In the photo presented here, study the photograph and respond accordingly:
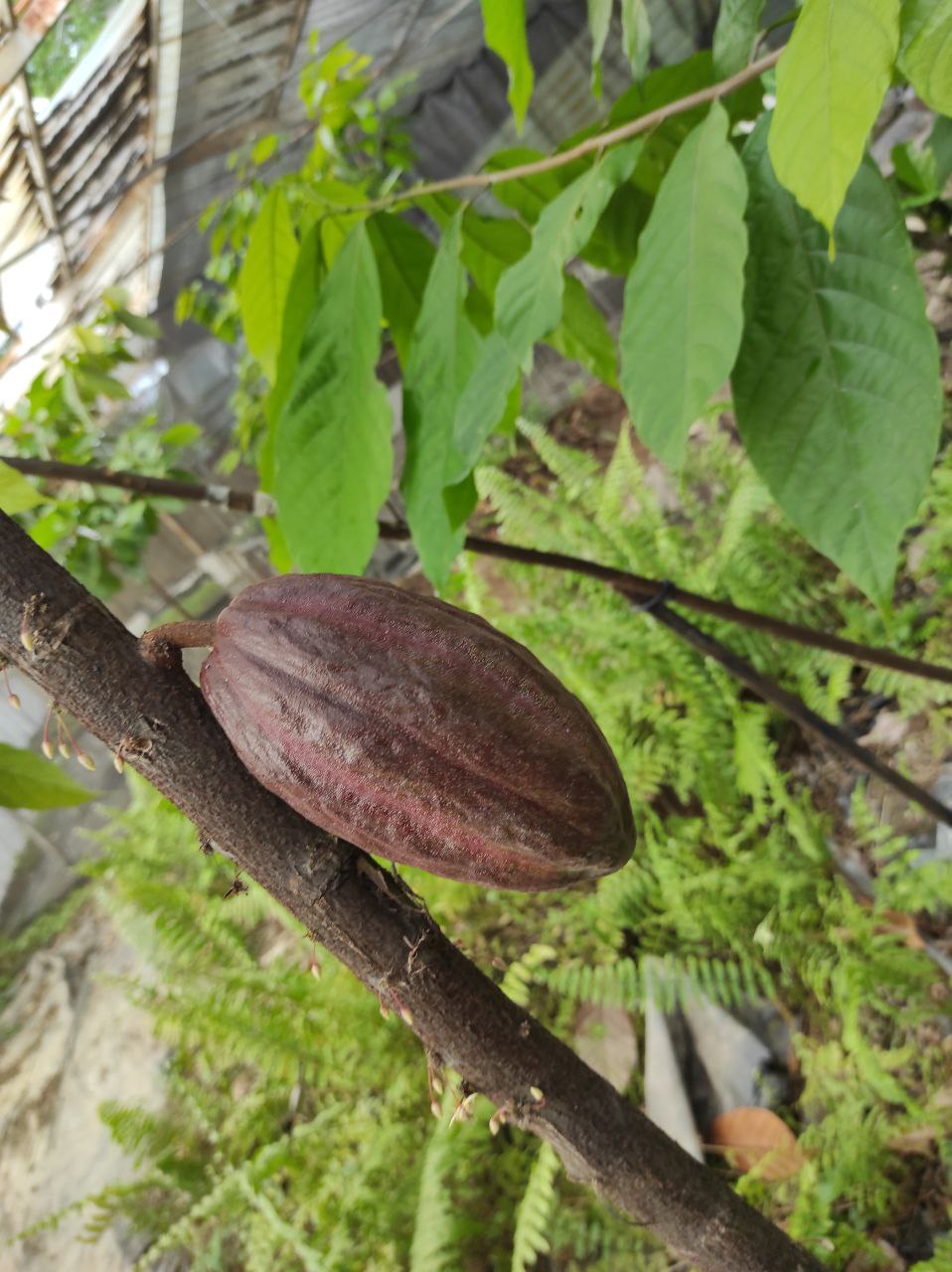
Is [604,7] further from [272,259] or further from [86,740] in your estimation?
[86,740]

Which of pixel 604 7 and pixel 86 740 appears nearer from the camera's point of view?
pixel 604 7

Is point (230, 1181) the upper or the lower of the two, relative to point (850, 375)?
lower

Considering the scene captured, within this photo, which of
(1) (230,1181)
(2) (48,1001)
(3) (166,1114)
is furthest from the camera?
(2) (48,1001)

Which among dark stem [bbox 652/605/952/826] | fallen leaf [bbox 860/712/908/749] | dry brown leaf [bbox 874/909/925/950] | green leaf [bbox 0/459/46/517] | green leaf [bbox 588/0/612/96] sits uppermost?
green leaf [bbox 0/459/46/517]

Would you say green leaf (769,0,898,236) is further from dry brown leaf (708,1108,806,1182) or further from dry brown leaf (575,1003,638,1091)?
dry brown leaf (575,1003,638,1091)

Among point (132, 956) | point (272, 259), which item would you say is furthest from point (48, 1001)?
point (272, 259)

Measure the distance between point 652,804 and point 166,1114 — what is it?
1500mm

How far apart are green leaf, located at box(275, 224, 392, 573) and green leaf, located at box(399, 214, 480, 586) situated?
0.02m

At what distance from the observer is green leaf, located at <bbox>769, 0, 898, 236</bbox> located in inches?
16.4

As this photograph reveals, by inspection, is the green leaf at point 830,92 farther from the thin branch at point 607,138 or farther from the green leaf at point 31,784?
the green leaf at point 31,784

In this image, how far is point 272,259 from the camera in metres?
0.91

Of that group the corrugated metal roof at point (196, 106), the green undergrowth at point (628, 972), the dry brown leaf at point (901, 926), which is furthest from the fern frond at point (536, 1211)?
the corrugated metal roof at point (196, 106)

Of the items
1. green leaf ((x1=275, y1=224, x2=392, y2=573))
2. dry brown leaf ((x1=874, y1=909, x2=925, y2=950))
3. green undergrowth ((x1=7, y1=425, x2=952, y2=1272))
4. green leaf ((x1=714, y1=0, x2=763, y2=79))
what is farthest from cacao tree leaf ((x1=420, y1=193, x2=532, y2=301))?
dry brown leaf ((x1=874, y1=909, x2=925, y2=950))

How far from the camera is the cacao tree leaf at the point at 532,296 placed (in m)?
0.58
